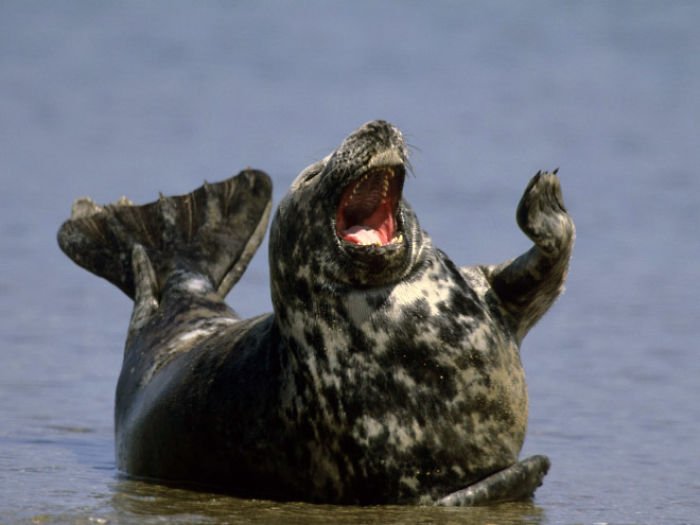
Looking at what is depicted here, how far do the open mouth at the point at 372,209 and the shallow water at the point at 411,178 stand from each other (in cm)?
105

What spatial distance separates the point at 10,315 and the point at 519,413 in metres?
6.05

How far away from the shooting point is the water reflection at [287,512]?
19.7 feet

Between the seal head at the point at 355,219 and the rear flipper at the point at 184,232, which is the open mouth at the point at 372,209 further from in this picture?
the rear flipper at the point at 184,232

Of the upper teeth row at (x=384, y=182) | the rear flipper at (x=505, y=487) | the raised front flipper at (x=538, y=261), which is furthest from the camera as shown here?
the raised front flipper at (x=538, y=261)

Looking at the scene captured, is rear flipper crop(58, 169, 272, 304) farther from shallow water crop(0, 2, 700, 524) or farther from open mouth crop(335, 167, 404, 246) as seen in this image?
open mouth crop(335, 167, 404, 246)

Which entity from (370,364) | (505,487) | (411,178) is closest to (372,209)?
(370,364)

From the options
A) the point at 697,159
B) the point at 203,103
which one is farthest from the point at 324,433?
the point at 203,103

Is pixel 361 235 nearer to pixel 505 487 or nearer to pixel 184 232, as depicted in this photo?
pixel 505 487

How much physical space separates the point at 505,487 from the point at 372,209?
120cm

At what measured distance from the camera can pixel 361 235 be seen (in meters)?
6.52

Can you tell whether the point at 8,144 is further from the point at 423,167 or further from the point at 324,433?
the point at 324,433

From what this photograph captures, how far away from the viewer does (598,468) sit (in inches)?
294

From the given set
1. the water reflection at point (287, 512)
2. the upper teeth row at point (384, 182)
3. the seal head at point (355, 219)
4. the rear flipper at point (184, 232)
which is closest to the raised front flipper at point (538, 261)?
the seal head at point (355, 219)

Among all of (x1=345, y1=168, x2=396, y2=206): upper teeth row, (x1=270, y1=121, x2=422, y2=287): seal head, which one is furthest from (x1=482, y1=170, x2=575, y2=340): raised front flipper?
(x1=345, y1=168, x2=396, y2=206): upper teeth row
